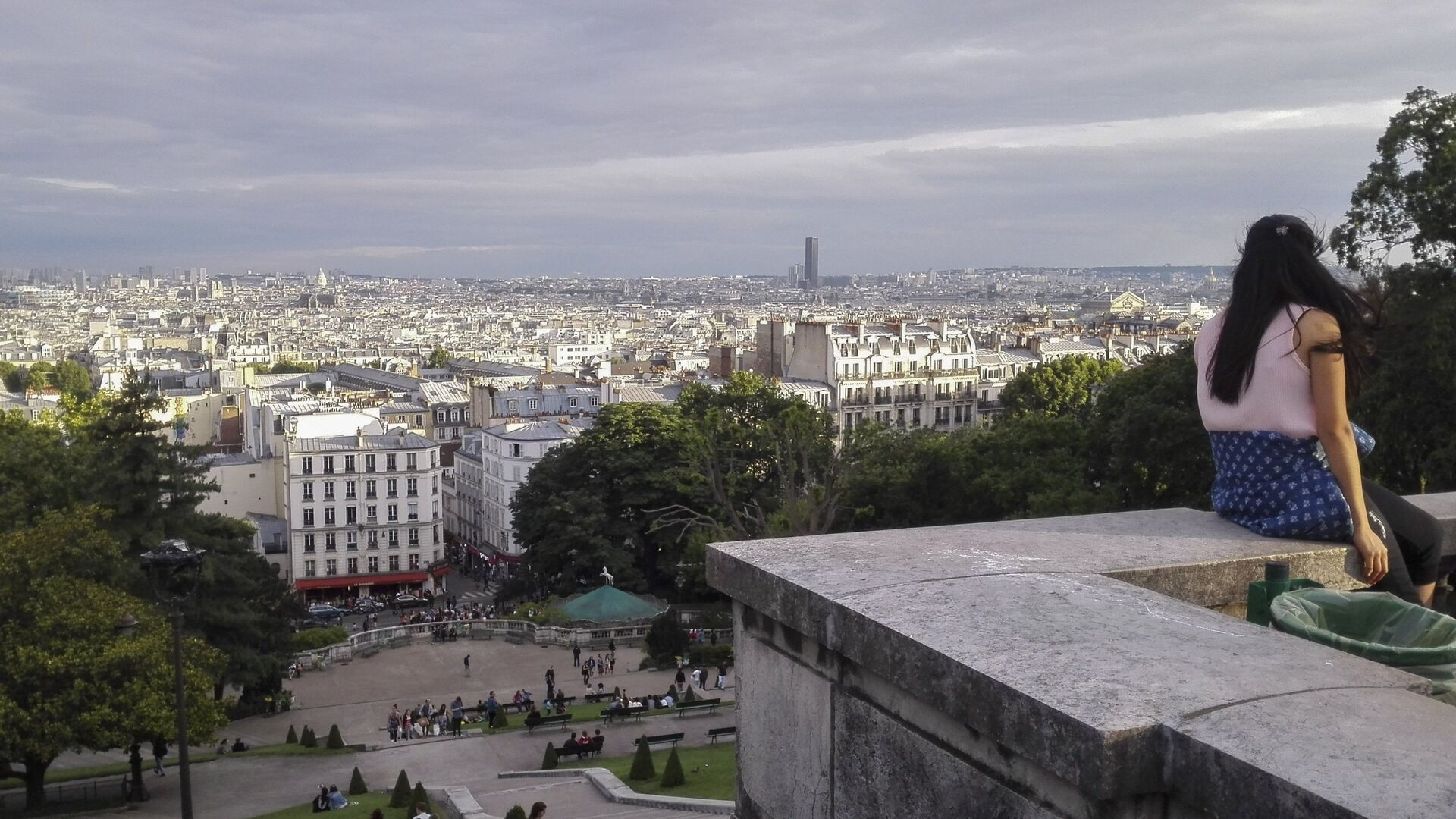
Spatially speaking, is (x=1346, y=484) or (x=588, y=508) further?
(x=588, y=508)

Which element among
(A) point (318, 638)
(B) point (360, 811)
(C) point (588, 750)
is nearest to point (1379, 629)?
(B) point (360, 811)

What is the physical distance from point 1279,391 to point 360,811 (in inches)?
656

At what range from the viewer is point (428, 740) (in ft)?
80.3

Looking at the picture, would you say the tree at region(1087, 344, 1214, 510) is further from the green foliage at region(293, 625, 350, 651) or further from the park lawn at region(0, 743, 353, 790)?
the green foliage at region(293, 625, 350, 651)

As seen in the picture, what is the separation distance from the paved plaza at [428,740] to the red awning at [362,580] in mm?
18453

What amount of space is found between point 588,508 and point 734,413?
24.0 ft

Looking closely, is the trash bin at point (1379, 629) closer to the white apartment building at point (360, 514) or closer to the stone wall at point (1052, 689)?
the stone wall at point (1052, 689)

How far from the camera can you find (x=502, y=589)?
45.5 metres

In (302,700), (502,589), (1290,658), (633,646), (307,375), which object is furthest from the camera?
(307,375)

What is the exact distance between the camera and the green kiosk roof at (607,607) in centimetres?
3103

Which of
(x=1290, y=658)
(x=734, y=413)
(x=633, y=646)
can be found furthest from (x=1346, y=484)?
(x=734, y=413)

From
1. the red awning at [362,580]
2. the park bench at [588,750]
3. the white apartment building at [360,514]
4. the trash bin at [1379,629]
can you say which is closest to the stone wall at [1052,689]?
the trash bin at [1379,629]

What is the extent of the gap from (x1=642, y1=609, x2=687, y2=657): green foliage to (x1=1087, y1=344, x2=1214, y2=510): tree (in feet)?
34.5

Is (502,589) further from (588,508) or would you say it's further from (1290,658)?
(1290,658)
